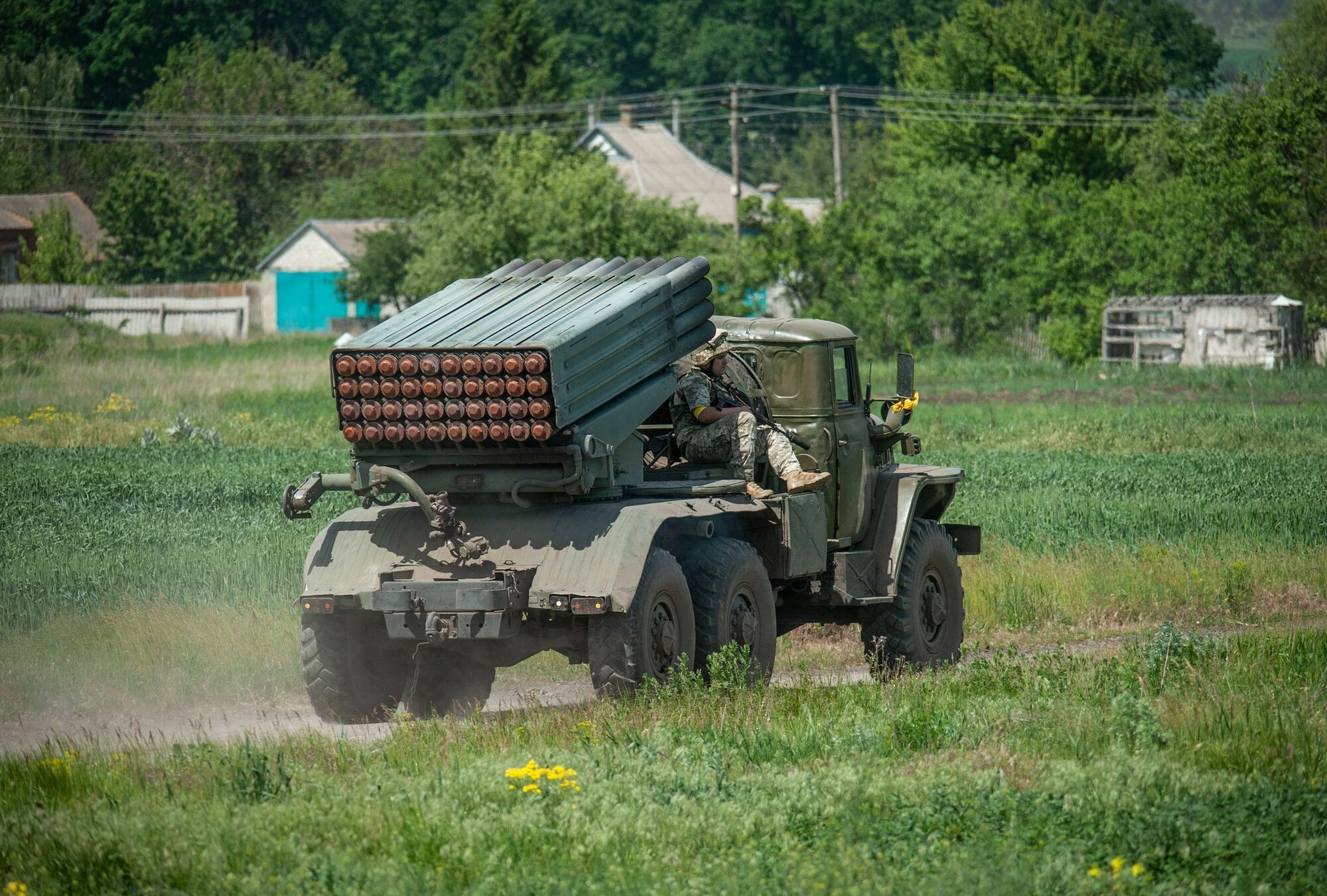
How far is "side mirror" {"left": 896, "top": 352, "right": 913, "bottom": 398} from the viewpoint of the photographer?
1196 cm

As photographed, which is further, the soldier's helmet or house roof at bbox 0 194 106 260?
house roof at bbox 0 194 106 260

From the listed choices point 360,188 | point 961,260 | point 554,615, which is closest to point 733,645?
point 554,615

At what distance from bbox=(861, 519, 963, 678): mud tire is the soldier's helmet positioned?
228cm

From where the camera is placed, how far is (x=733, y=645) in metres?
9.94

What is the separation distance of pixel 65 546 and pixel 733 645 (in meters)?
8.79

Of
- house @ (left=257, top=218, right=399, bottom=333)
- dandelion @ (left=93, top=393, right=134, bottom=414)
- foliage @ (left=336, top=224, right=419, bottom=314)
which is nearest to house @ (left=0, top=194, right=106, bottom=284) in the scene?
house @ (left=257, top=218, right=399, bottom=333)

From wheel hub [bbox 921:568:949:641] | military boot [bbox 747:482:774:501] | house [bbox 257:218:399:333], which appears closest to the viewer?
military boot [bbox 747:482:774:501]

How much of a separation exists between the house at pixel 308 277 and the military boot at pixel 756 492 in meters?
59.3

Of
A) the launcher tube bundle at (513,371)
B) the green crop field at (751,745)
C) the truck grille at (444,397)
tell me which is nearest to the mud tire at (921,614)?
the green crop field at (751,745)

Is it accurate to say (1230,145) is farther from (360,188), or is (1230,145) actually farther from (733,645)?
(733,645)

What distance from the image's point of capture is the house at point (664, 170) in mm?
71562

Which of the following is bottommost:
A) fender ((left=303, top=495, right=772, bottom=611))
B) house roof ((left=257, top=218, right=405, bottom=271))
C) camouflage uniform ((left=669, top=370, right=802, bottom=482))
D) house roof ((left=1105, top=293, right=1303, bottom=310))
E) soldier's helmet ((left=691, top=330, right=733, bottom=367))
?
house roof ((left=1105, top=293, right=1303, bottom=310))

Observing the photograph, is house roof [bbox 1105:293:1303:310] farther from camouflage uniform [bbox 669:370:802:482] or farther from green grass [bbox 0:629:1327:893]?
green grass [bbox 0:629:1327:893]

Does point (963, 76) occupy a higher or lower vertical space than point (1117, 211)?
higher
